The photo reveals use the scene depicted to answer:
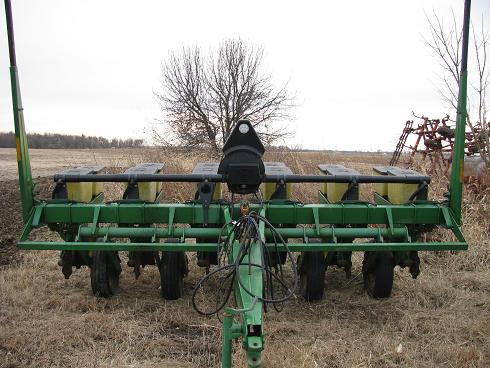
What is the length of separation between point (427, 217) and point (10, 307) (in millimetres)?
3762

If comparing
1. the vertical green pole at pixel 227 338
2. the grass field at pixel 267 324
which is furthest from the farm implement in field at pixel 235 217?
the vertical green pole at pixel 227 338

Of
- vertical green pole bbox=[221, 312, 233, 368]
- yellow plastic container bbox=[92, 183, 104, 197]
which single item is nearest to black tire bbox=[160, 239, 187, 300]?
yellow plastic container bbox=[92, 183, 104, 197]

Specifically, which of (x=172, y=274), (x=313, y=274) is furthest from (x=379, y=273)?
(x=172, y=274)

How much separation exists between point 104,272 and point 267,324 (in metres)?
1.61

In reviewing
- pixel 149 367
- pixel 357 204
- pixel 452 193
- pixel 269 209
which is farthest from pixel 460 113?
pixel 149 367

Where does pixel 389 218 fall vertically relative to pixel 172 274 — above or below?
above

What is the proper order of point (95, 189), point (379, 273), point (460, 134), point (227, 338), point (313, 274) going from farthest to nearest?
point (95, 189) < point (379, 273) < point (313, 274) < point (460, 134) < point (227, 338)

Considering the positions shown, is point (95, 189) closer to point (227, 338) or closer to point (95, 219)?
point (95, 219)

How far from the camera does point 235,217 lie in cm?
470

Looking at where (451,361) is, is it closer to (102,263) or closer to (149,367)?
(149,367)

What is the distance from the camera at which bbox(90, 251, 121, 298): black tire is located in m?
5.12

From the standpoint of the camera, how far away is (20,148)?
4.54 m

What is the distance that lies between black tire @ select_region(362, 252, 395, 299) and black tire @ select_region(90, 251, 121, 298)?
243 cm

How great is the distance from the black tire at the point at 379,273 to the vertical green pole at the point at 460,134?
0.76 metres
